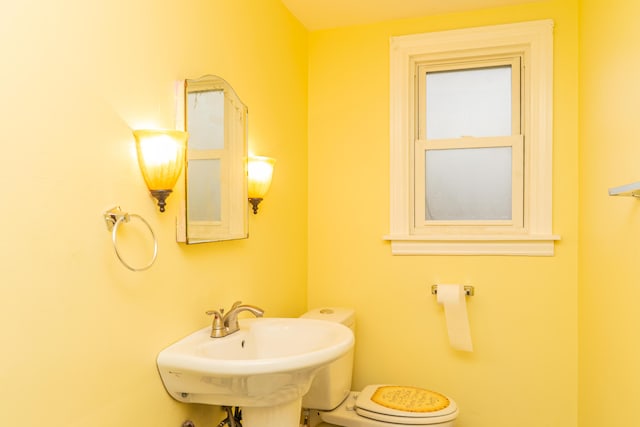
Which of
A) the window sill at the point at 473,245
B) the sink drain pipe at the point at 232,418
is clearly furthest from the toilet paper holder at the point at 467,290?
the sink drain pipe at the point at 232,418

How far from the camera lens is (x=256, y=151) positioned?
6.42ft

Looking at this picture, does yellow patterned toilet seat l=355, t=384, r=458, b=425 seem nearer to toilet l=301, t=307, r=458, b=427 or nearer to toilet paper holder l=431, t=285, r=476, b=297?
toilet l=301, t=307, r=458, b=427

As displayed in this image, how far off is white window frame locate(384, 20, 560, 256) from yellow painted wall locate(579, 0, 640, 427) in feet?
0.53

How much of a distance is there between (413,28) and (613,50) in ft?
3.38

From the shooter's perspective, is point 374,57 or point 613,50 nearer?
point 613,50

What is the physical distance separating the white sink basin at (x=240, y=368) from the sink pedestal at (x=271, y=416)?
13 millimetres

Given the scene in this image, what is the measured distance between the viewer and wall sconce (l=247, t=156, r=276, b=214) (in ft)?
6.09

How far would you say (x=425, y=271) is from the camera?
2379 mm

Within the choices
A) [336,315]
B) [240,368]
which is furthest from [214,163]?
[336,315]

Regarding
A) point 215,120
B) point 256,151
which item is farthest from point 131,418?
point 256,151

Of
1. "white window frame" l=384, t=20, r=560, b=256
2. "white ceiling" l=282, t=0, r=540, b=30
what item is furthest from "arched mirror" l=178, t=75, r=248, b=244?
"white window frame" l=384, t=20, r=560, b=256

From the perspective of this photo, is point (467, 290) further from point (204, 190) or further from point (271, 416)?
point (204, 190)

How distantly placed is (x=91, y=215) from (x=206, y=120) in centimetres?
57

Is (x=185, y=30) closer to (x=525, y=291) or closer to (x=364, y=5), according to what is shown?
(x=364, y=5)
